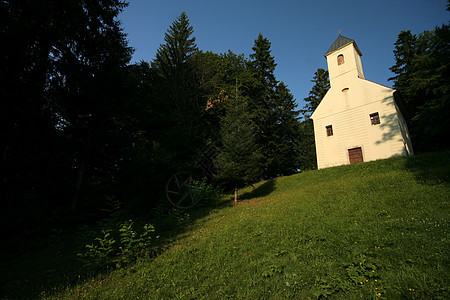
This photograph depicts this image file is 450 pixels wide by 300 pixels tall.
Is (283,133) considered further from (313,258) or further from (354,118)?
(313,258)

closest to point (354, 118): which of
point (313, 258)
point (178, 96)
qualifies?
point (178, 96)

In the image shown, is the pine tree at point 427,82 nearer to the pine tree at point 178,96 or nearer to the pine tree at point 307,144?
the pine tree at point 307,144

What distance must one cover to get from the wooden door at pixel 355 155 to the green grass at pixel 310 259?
11.6m

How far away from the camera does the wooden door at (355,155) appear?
63.4ft

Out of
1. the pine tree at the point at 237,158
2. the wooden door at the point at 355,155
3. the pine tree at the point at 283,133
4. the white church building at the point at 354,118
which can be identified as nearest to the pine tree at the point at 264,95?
the pine tree at the point at 283,133

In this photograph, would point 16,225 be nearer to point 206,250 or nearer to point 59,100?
point 59,100

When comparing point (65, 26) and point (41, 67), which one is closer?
point (41, 67)

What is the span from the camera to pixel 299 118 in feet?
107

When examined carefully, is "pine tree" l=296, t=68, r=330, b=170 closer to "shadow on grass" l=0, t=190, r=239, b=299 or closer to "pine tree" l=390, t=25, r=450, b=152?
"pine tree" l=390, t=25, r=450, b=152

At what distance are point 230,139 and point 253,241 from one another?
8.40 m

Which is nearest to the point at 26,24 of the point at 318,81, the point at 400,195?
the point at 400,195

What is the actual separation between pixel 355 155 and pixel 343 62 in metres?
11.0

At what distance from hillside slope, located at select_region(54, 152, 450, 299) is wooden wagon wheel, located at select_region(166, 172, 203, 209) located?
4.65m

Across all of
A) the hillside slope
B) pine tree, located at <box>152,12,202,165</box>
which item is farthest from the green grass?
pine tree, located at <box>152,12,202,165</box>
